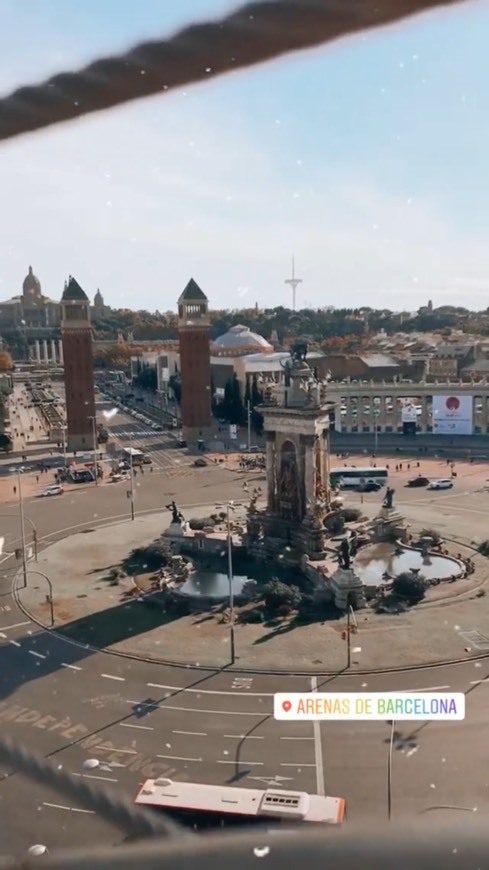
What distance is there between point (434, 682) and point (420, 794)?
3.54 meters

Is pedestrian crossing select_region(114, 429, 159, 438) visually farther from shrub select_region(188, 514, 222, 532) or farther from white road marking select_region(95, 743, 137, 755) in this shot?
white road marking select_region(95, 743, 137, 755)

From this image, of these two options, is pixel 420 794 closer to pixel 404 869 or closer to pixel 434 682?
pixel 434 682

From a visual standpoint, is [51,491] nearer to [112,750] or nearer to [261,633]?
[261,633]

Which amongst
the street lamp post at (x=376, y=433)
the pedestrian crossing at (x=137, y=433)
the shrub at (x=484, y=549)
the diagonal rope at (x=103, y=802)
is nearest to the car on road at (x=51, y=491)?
the pedestrian crossing at (x=137, y=433)

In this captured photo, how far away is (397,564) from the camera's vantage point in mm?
20891

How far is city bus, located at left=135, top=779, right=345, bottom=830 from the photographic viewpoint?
24.8ft

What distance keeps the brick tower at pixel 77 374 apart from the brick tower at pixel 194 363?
6.19 meters

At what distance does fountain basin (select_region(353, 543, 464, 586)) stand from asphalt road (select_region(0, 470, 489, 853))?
5.99m

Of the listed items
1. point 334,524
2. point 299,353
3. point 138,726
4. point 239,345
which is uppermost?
point 239,345

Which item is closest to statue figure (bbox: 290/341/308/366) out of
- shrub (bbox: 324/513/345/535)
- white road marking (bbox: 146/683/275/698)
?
shrub (bbox: 324/513/345/535)

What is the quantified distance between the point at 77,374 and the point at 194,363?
756cm

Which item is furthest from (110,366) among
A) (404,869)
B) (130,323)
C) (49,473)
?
(404,869)

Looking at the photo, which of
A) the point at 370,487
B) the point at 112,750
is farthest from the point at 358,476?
the point at 112,750

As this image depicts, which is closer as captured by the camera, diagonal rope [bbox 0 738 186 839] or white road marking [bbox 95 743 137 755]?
diagonal rope [bbox 0 738 186 839]
